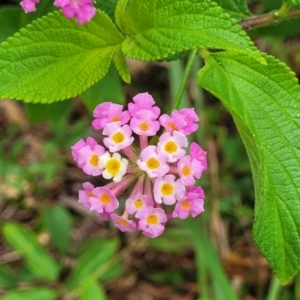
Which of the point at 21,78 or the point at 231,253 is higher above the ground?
the point at 21,78

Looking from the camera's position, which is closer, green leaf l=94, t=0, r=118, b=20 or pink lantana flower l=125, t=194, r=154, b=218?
pink lantana flower l=125, t=194, r=154, b=218

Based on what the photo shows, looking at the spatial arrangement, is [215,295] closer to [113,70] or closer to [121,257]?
[121,257]

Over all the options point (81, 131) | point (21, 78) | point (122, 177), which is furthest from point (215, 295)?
point (21, 78)

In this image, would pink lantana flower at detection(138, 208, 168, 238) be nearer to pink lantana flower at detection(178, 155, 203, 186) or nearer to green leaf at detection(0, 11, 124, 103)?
pink lantana flower at detection(178, 155, 203, 186)

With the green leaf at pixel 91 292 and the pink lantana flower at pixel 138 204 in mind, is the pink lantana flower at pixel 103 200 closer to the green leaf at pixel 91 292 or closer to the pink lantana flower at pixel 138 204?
the pink lantana flower at pixel 138 204

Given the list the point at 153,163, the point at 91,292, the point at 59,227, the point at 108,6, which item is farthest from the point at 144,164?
the point at 59,227

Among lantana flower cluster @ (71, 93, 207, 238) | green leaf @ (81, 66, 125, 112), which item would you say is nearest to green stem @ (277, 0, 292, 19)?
lantana flower cluster @ (71, 93, 207, 238)

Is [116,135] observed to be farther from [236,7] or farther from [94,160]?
[236,7]
